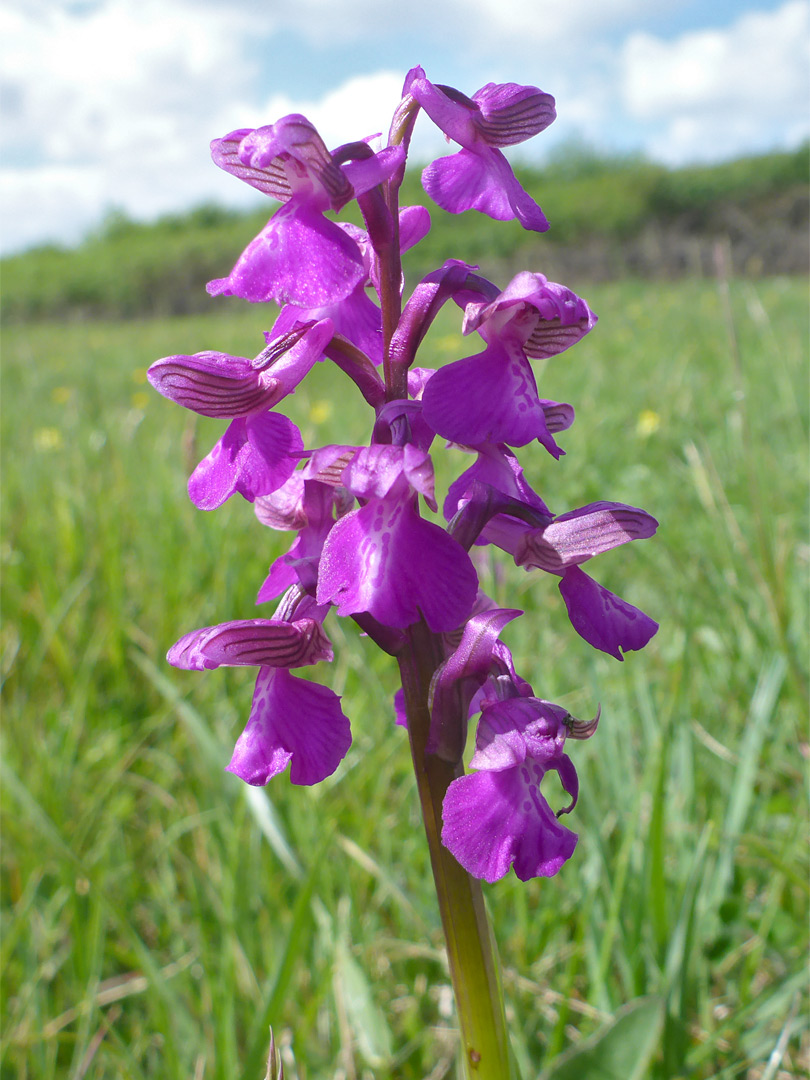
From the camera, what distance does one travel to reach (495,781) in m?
0.59

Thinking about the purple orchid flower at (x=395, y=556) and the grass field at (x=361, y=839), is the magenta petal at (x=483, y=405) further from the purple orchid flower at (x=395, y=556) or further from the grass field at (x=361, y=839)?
the grass field at (x=361, y=839)

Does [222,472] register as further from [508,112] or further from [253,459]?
[508,112]

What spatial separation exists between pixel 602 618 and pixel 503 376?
20 cm

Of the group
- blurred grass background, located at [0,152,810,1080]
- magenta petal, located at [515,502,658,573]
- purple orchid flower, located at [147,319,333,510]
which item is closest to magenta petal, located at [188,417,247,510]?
purple orchid flower, located at [147,319,333,510]

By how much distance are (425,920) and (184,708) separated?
0.41 metres

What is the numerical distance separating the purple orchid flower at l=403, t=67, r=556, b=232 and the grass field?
461 millimetres

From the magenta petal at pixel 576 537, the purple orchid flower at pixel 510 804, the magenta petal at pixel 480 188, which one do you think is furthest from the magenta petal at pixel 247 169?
the purple orchid flower at pixel 510 804

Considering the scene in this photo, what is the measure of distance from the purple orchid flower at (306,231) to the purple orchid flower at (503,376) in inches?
3.6

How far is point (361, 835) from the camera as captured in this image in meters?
1.22

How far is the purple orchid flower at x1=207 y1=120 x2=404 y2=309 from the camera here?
58 cm

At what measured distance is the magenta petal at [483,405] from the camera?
1.86 ft

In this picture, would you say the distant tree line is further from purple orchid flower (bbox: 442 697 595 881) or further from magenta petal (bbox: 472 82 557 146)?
purple orchid flower (bbox: 442 697 595 881)

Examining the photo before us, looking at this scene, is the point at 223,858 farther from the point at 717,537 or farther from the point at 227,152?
the point at 717,537

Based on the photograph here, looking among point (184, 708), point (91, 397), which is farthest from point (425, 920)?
point (91, 397)
